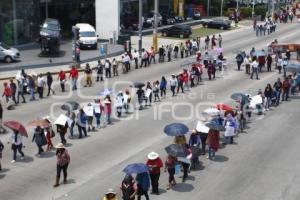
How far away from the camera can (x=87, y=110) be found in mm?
23688

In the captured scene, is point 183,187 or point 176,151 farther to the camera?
point 183,187

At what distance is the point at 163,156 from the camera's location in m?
21.2

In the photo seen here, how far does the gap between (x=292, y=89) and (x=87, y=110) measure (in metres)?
15.2

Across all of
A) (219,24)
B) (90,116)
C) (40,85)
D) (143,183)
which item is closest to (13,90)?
(40,85)

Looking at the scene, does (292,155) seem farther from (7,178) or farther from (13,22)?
(13,22)

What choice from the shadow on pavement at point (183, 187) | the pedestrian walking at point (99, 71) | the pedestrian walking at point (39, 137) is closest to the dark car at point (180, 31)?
the pedestrian walking at point (99, 71)

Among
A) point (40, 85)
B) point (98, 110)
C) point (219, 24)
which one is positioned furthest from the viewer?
point (219, 24)

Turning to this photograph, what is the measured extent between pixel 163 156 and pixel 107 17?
119 ft

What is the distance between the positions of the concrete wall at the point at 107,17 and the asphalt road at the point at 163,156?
23911 millimetres

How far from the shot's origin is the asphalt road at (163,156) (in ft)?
58.5

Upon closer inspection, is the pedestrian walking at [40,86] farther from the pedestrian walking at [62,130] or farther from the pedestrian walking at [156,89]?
the pedestrian walking at [62,130]

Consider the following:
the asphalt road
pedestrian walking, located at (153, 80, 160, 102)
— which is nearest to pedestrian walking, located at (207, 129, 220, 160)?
the asphalt road

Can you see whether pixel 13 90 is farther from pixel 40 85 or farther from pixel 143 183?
pixel 143 183

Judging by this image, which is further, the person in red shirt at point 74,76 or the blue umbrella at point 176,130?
the person in red shirt at point 74,76
